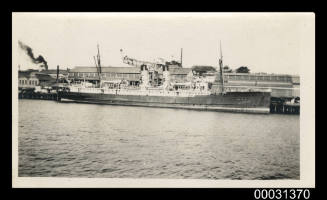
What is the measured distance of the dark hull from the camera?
29.3 ft

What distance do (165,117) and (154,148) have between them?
0.98m

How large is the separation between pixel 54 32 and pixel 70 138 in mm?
2236

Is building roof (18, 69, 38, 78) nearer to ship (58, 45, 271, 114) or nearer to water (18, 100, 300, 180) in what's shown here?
water (18, 100, 300, 180)

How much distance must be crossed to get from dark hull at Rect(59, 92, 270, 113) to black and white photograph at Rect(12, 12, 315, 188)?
2.82 ft

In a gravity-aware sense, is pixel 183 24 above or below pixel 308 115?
above

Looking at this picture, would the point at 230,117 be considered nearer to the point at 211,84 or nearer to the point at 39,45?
the point at 211,84

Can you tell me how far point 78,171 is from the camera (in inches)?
285

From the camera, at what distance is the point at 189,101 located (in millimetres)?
9234

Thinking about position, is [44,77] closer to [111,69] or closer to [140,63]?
[111,69]

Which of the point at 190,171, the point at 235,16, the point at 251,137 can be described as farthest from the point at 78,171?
the point at 235,16

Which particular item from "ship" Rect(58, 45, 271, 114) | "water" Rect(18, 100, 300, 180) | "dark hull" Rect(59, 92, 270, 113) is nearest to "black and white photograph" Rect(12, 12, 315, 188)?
"water" Rect(18, 100, 300, 180)

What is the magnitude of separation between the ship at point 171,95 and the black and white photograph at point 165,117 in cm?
53

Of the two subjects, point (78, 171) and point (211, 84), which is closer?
point (78, 171)

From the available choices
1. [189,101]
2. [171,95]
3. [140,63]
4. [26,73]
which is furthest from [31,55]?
[189,101]
